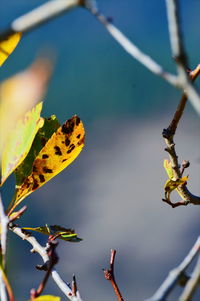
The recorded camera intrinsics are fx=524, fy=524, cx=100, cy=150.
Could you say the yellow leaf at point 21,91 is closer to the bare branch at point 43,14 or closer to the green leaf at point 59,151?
the bare branch at point 43,14

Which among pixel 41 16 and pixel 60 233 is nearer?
pixel 41 16

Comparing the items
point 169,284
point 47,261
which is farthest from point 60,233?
point 169,284

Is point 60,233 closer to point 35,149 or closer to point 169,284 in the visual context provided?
point 35,149

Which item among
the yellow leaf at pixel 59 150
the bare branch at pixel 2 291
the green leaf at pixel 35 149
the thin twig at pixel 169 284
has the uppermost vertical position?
the green leaf at pixel 35 149

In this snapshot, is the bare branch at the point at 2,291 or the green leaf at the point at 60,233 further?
the green leaf at the point at 60,233

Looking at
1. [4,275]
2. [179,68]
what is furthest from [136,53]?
[4,275]

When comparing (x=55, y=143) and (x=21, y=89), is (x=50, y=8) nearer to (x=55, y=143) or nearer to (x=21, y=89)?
(x=21, y=89)

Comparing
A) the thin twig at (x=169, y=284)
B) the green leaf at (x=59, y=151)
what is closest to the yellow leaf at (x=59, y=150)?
the green leaf at (x=59, y=151)
